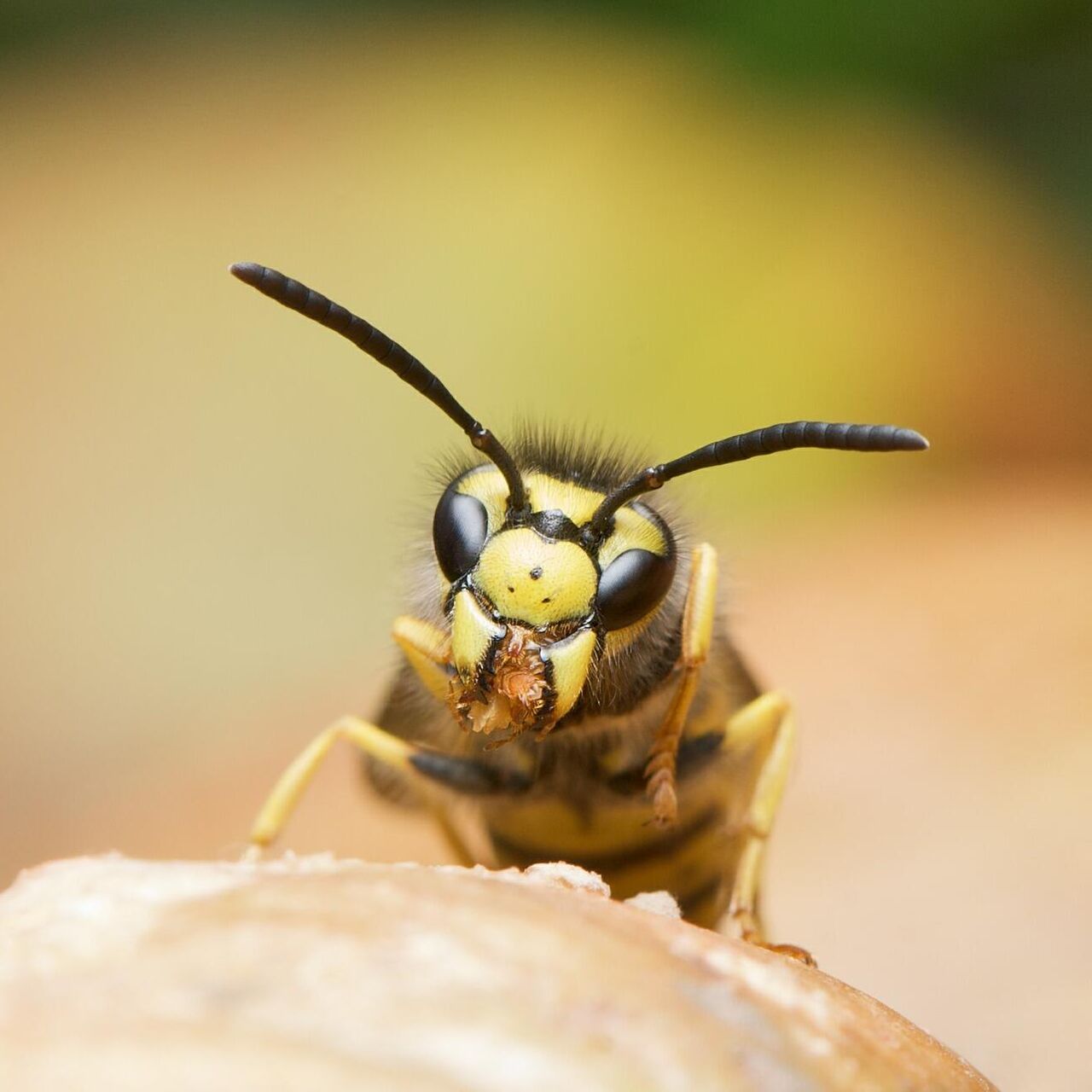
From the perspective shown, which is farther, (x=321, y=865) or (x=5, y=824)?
(x=5, y=824)

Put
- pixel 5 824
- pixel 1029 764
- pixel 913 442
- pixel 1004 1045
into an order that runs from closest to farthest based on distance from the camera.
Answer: pixel 913 442
pixel 1004 1045
pixel 1029 764
pixel 5 824

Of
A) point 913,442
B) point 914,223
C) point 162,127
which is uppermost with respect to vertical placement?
point 914,223

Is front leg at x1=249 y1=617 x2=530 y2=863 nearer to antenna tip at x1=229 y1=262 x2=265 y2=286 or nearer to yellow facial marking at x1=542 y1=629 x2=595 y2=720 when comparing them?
yellow facial marking at x1=542 y1=629 x2=595 y2=720

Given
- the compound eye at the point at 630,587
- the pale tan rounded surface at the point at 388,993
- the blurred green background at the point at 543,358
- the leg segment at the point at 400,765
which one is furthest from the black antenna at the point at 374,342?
the blurred green background at the point at 543,358

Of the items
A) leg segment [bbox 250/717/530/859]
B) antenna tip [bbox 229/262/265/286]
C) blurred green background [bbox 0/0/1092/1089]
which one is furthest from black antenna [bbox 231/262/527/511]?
blurred green background [bbox 0/0/1092/1089]

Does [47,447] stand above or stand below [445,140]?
below

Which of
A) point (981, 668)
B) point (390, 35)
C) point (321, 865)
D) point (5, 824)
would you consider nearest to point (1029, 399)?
point (981, 668)

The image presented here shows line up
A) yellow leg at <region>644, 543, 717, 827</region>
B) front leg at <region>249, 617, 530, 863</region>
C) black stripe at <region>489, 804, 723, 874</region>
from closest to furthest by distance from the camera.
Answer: yellow leg at <region>644, 543, 717, 827</region>
front leg at <region>249, 617, 530, 863</region>
black stripe at <region>489, 804, 723, 874</region>

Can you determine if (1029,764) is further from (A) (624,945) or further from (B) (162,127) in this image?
(B) (162,127)
